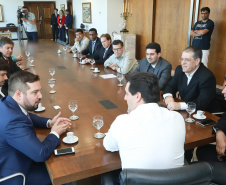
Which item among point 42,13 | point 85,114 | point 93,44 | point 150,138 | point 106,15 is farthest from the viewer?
point 42,13

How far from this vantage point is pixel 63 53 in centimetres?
544

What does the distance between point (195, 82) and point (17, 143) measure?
5.98 feet

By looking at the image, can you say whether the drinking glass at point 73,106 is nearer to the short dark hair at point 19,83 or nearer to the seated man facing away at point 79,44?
the short dark hair at point 19,83

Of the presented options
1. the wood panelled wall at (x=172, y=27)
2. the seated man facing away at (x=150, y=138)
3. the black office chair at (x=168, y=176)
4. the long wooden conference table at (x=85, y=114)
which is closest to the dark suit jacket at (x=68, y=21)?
the wood panelled wall at (x=172, y=27)

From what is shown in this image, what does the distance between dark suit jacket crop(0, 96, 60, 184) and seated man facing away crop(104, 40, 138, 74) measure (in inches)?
86.1

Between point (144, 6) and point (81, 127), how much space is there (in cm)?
628

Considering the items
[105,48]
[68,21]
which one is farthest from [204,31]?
[68,21]

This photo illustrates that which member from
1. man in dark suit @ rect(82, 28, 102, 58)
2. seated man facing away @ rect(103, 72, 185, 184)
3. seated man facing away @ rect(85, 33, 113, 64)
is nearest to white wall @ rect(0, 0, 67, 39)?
man in dark suit @ rect(82, 28, 102, 58)

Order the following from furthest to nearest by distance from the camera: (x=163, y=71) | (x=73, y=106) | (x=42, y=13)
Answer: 1. (x=42, y=13)
2. (x=163, y=71)
3. (x=73, y=106)

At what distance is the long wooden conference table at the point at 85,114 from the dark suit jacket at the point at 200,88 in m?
0.28

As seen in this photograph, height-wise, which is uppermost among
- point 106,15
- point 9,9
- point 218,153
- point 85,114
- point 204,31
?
point 9,9

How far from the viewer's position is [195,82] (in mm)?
2488

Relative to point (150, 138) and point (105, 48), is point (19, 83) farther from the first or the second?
point (105, 48)

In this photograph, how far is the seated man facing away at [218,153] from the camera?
5.41 ft
